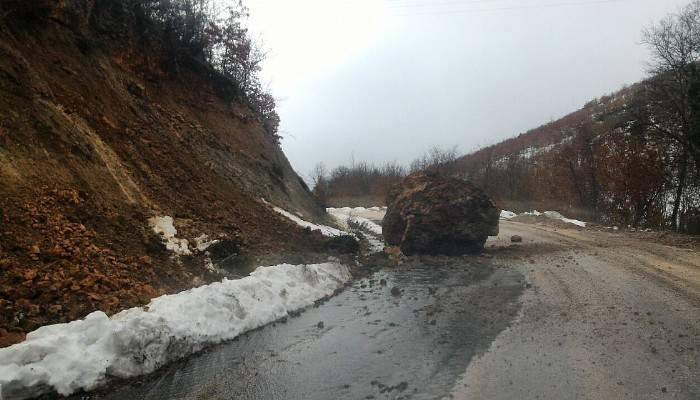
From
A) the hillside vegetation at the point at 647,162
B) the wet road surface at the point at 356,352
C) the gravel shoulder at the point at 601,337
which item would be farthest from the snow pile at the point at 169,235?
the hillside vegetation at the point at 647,162

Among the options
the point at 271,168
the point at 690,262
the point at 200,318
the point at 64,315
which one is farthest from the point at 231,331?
the point at 271,168

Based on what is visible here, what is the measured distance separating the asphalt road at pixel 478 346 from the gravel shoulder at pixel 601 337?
0.06 feet

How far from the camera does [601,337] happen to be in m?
6.67

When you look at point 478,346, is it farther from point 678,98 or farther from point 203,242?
point 678,98

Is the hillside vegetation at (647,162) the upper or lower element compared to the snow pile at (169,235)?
upper

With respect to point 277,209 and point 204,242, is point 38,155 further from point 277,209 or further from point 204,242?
point 277,209

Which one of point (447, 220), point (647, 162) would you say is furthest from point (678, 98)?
point (447, 220)

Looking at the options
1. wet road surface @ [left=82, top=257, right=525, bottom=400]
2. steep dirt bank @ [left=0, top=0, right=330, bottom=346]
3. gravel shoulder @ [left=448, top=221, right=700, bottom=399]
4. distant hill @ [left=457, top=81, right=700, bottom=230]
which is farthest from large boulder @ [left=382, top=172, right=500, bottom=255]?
distant hill @ [left=457, top=81, right=700, bottom=230]

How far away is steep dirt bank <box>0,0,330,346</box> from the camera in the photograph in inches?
272

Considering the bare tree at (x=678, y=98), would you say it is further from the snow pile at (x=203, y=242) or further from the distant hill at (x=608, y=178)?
the snow pile at (x=203, y=242)

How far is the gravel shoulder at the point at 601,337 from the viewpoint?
513cm

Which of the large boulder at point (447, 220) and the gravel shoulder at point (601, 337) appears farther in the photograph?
the large boulder at point (447, 220)

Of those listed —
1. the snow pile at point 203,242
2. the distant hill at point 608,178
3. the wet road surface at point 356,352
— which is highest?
the distant hill at point 608,178

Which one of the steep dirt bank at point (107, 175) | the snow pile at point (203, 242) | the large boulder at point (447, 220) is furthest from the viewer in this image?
the large boulder at point (447, 220)
